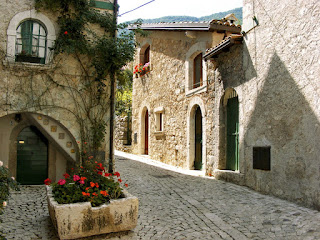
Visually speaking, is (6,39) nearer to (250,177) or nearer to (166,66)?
(250,177)

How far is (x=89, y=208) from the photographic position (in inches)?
139

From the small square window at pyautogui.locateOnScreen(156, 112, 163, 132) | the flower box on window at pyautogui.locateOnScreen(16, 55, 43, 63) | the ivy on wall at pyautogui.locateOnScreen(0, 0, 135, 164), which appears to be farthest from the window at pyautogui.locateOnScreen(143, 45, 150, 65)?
the flower box on window at pyautogui.locateOnScreen(16, 55, 43, 63)

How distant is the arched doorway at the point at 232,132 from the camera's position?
7.49 m

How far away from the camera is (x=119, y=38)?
6809 millimetres

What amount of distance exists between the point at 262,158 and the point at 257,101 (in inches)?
48.2

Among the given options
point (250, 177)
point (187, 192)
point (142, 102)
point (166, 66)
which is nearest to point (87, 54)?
point (187, 192)

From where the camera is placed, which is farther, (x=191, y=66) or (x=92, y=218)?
(x=191, y=66)

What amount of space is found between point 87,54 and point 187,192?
374 cm

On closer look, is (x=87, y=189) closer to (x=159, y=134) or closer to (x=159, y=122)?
(x=159, y=134)

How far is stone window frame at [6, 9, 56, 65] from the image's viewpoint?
6031mm

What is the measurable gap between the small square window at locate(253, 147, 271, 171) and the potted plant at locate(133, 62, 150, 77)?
835cm

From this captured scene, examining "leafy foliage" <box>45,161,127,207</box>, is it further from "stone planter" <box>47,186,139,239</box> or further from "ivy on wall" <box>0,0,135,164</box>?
"ivy on wall" <box>0,0,135,164</box>

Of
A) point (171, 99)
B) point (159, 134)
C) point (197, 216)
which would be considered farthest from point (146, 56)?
point (197, 216)

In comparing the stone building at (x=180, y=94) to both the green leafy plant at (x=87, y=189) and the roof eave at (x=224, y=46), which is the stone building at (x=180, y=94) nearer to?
the roof eave at (x=224, y=46)
